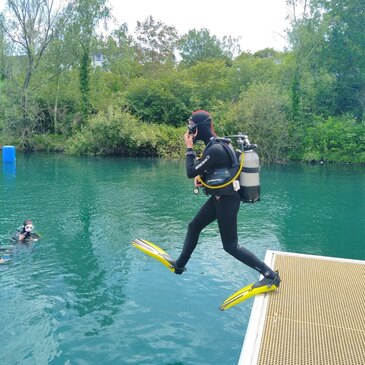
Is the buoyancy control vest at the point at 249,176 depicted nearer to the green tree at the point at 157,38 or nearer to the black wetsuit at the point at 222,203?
the black wetsuit at the point at 222,203

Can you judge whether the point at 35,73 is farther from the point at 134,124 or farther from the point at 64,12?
the point at 134,124

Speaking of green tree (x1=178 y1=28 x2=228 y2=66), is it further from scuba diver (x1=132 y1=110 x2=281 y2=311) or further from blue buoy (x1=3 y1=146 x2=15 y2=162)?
scuba diver (x1=132 y1=110 x2=281 y2=311)

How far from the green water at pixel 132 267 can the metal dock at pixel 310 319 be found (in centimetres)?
→ 132

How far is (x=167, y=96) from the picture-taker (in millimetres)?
43031

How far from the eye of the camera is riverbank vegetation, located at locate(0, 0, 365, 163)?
3669cm

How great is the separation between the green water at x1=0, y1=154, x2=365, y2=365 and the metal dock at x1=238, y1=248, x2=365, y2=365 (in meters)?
1.32

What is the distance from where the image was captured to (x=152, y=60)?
6731cm

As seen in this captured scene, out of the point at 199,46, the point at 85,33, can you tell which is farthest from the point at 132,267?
the point at 199,46

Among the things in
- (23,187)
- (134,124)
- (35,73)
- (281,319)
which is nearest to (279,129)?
(134,124)

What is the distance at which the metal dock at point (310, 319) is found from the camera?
157 inches

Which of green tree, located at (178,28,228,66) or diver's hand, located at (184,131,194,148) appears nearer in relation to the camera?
diver's hand, located at (184,131,194,148)

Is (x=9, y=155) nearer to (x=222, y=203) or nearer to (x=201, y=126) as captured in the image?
(x=201, y=126)

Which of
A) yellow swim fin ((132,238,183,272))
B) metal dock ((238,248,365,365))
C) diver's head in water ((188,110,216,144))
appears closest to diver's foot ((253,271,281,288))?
metal dock ((238,248,365,365))

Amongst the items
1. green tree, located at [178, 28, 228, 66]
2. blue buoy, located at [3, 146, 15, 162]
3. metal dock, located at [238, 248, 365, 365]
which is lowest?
metal dock, located at [238, 248, 365, 365]
